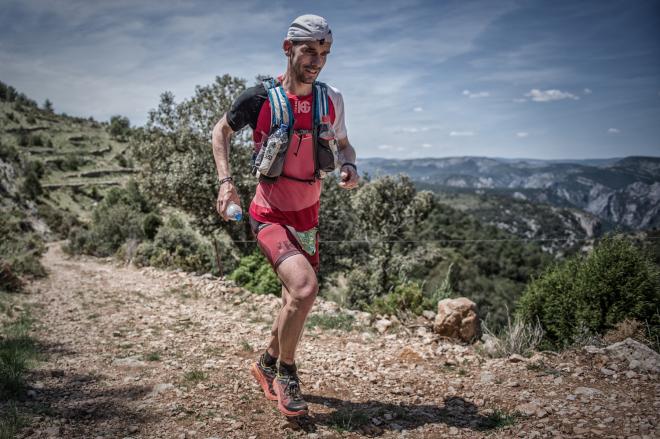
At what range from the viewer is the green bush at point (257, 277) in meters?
7.23

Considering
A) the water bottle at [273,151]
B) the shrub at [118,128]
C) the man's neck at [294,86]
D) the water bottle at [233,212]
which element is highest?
the shrub at [118,128]

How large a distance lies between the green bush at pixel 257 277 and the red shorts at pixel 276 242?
4.67 meters

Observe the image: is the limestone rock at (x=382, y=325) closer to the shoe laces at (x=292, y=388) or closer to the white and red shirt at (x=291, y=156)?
the shoe laces at (x=292, y=388)

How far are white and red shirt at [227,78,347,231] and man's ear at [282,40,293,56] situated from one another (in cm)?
26

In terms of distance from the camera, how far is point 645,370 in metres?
3.12

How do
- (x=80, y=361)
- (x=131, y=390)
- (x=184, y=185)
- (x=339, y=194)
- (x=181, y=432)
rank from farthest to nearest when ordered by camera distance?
(x=339, y=194) < (x=184, y=185) < (x=80, y=361) < (x=131, y=390) < (x=181, y=432)

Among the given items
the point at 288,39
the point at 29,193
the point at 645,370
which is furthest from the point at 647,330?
the point at 29,193

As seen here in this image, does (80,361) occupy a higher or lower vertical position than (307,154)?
lower

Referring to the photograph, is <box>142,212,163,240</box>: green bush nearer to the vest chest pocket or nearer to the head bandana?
the vest chest pocket

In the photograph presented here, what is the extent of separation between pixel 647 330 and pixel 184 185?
12138mm

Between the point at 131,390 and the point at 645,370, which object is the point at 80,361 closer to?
the point at 131,390

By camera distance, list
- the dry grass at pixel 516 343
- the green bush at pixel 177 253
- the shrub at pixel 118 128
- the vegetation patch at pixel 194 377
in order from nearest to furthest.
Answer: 1. the vegetation patch at pixel 194 377
2. the dry grass at pixel 516 343
3. the green bush at pixel 177 253
4. the shrub at pixel 118 128

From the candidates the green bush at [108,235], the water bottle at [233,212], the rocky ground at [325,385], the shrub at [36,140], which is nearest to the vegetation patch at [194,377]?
the rocky ground at [325,385]

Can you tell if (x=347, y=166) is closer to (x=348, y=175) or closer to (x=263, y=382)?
(x=348, y=175)
